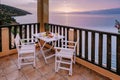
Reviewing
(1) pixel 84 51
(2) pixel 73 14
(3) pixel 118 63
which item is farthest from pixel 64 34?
(3) pixel 118 63

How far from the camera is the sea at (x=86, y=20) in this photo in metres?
3.70

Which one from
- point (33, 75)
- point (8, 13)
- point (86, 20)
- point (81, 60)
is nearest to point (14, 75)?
point (33, 75)

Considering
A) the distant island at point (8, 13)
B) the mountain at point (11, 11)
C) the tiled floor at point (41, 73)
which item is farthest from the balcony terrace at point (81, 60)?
the mountain at point (11, 11)

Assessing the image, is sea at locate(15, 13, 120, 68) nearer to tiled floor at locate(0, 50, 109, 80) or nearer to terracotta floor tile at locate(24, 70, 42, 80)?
tiled floor at locate(0, 50, 109, 80)

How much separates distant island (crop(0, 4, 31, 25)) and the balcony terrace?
0.39 meters

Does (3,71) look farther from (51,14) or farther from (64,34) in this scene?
(51,14)

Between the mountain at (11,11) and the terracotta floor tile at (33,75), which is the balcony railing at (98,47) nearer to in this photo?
the terracotta floor tile at (33,75)

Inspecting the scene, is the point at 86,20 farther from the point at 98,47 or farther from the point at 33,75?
the point at 33,75

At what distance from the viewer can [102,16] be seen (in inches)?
158

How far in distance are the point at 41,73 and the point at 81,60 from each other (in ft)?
3.82

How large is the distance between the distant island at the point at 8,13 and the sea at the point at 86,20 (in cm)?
15

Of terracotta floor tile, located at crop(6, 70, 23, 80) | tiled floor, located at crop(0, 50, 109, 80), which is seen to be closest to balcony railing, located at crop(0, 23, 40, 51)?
tiled floor, located at crop(0, 50, 109, 80)

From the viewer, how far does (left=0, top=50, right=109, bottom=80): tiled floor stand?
3525 millimetres

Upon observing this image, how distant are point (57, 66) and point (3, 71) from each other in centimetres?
130
